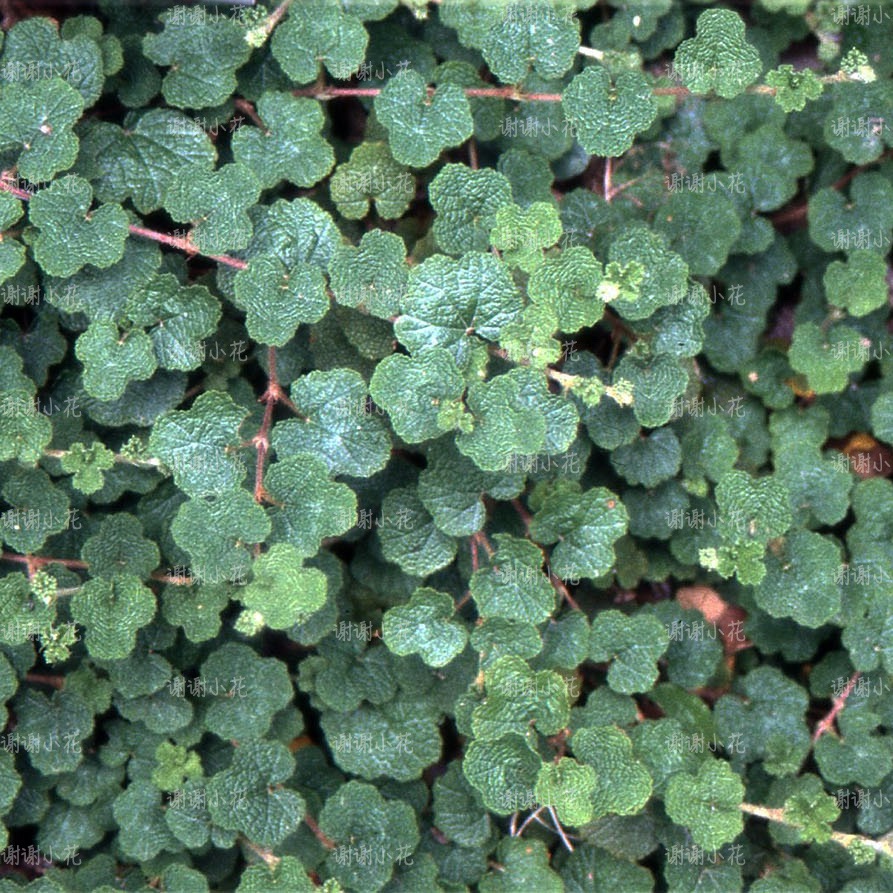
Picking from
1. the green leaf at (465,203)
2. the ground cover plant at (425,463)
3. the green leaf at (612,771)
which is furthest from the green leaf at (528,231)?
the green leaf at (612,771)

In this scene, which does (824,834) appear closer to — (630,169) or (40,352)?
(630,169)

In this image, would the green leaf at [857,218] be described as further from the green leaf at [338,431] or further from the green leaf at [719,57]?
the green leaf at [338,431]

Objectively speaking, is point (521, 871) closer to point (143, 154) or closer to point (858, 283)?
point (858, 283)

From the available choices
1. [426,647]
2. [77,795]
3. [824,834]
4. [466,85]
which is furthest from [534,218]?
[77,795]

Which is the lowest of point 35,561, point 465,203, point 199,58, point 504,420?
point 35,561

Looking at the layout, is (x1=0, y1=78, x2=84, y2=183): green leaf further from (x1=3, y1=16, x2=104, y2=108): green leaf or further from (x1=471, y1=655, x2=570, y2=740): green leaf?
(x1=471, y1=655, x2=570, y2=740): green leaf

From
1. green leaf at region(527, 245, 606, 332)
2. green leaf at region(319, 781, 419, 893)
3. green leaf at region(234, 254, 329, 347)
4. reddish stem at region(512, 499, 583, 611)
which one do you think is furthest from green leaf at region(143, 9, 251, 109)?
green leaf at region(319, 781, 419, 893)

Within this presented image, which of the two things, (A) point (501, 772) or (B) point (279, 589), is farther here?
(A) point (501, 772)

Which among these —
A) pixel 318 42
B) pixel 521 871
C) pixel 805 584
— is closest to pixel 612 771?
pixel 521 871
